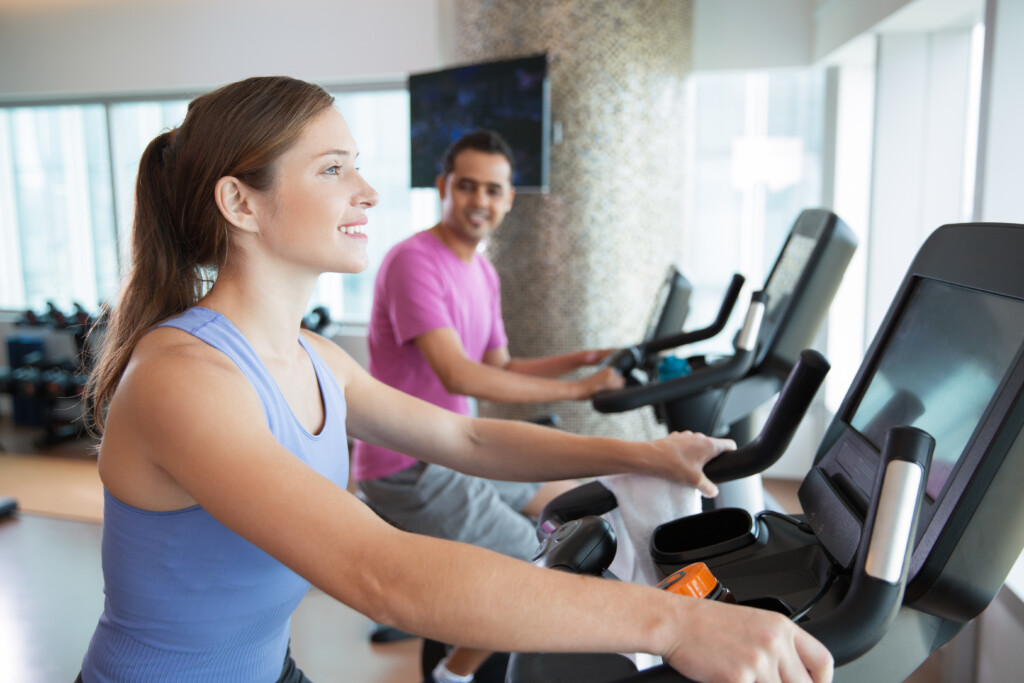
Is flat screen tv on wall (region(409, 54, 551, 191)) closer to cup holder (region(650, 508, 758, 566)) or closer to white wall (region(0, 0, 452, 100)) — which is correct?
white wall (region(0, 0, 452, 100))

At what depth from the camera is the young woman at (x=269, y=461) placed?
0.76 m

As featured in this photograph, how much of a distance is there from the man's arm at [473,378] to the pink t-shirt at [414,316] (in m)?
0.04

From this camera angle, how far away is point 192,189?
117cm

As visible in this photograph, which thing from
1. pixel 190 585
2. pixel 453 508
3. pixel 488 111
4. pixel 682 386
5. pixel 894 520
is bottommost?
pixel 453 508

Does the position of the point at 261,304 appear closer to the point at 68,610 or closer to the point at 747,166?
the point at 68,610

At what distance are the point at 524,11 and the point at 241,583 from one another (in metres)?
3.00

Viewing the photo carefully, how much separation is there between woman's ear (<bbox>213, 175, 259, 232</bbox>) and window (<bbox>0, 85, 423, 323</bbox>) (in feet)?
11.8

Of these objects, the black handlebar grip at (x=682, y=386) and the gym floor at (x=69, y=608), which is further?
the gym floor at (x=69, y=608)

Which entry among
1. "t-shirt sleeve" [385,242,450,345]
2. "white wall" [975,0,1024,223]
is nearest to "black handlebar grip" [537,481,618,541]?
"t-shirt sleeve" [385,242,450,345]

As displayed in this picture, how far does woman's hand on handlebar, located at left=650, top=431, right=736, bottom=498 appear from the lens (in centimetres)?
118

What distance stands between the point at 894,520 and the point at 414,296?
165cm

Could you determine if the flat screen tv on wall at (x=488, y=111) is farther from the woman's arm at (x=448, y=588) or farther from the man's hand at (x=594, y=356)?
the woman's arm at (x=448, y=588)

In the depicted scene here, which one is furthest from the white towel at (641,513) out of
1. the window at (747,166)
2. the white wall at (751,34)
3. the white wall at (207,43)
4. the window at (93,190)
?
the window at (93,190)

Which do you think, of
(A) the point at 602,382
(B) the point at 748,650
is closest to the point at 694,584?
(B) the point at 748,650
